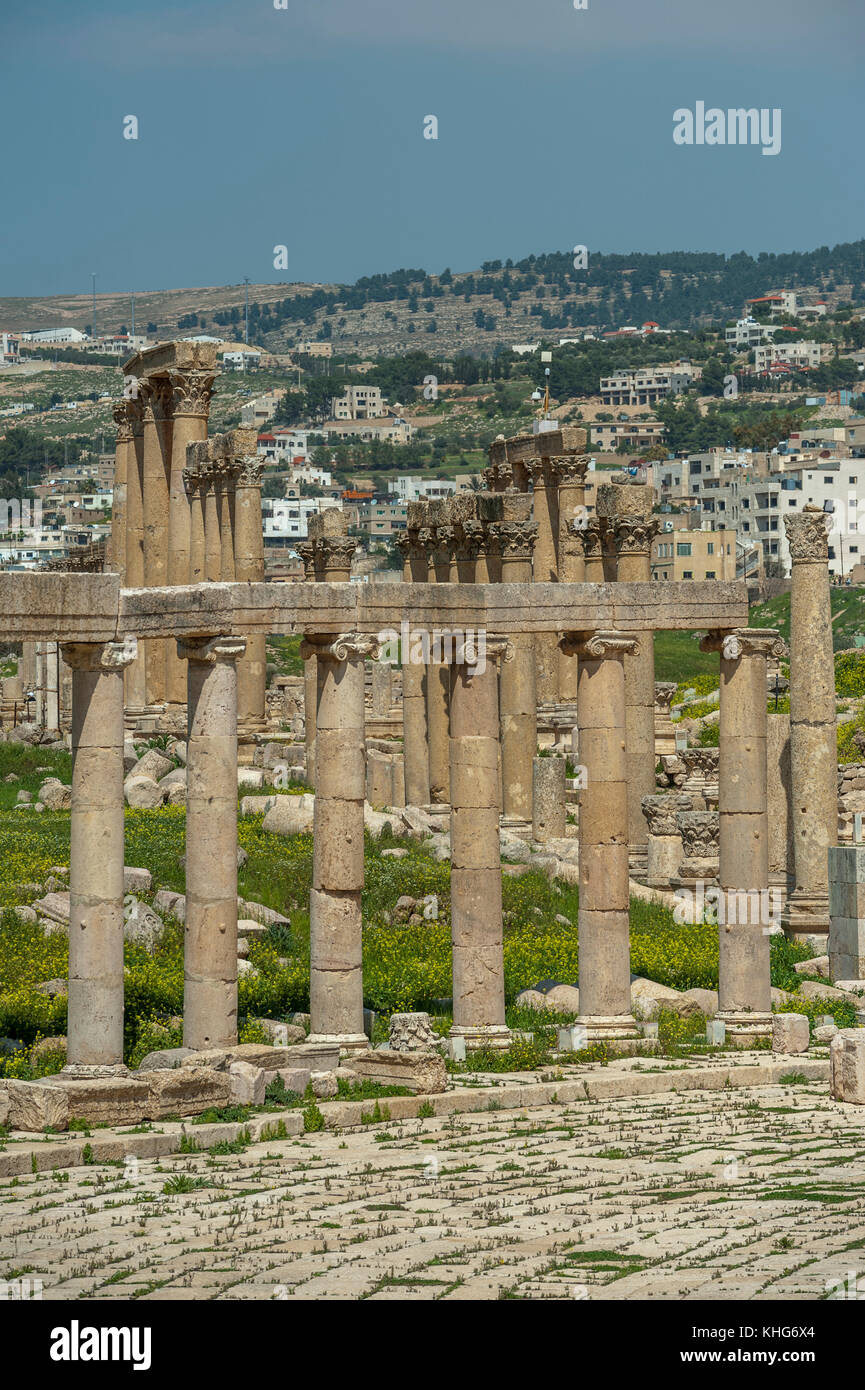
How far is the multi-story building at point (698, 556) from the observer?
116 metres

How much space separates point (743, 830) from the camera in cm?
2853

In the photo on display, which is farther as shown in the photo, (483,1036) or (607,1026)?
(607,1026)

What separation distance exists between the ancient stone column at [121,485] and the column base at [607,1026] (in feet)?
77.7

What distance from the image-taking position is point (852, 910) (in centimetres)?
3209

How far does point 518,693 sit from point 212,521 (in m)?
10.6

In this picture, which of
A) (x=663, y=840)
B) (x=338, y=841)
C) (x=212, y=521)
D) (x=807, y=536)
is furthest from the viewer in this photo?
(x=212, y=521)

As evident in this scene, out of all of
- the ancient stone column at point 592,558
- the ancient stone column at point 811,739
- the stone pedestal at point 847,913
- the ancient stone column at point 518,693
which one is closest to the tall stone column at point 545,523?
the ancient stone column at point 592,558

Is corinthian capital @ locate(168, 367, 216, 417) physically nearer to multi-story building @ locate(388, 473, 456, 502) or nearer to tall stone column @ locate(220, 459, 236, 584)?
tall stone column @ locate(220, 459, 236, 584)

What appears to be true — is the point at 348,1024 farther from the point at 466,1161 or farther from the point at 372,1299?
the point at 372,1299

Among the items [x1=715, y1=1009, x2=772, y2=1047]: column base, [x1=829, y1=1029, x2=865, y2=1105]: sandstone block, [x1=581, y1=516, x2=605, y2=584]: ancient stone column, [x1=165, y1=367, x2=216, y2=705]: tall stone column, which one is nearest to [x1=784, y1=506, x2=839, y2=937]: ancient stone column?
[x1=715, y1=1009, x2=772, y2=1047]: column base

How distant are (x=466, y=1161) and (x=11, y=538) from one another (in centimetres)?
13329

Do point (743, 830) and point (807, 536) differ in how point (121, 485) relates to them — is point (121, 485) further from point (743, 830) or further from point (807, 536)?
point (743, 830)

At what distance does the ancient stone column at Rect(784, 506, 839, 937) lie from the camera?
3506 centimetres

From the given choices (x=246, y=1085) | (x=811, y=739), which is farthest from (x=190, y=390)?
(x=246, y=1085)
